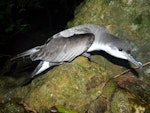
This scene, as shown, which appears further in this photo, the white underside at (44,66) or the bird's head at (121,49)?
the white underside at (44,66)

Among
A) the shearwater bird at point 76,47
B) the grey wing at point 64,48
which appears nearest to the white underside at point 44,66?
the shearwater bird at point 76,47

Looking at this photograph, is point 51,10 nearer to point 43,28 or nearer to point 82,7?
point 43,28

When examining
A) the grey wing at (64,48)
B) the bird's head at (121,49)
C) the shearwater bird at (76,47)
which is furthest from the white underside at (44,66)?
the bird's head at (121,49)

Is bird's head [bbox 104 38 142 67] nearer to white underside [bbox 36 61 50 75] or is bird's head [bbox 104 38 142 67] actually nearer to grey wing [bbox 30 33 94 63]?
grey wing [bbox 30 33 94 63]

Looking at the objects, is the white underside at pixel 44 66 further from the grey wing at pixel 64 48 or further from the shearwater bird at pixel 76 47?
the grey wing at pixel 64 48

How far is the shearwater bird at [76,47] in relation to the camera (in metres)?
3.97

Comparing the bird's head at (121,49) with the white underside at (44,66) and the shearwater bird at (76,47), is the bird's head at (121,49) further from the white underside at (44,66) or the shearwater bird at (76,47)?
the white underside at (44,66)

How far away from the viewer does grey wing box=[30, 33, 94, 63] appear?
3975mm

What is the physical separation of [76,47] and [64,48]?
0.17 meters

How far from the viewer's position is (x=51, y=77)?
3934mm

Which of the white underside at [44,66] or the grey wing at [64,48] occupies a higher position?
the grey wing at [64,48]

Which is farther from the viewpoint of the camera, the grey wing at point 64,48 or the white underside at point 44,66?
the white underside at point 44,66

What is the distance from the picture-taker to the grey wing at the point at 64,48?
397cm

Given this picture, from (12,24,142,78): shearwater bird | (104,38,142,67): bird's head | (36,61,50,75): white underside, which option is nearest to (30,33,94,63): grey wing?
(12,24,142,78): shearwater bird
